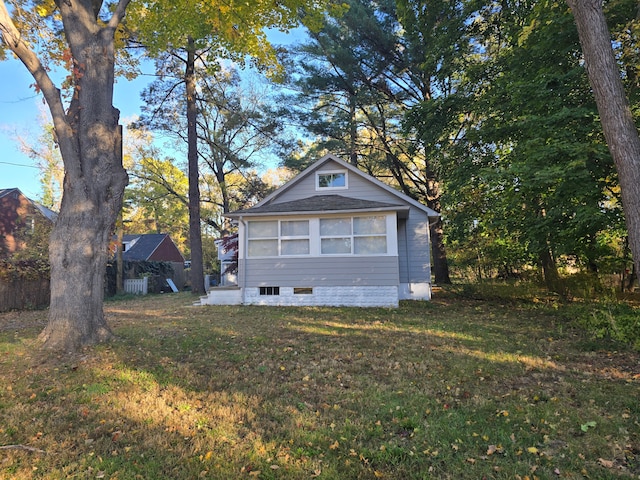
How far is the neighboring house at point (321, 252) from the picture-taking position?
1238cm

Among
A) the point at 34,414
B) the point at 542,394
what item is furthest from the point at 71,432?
the point at 542,394

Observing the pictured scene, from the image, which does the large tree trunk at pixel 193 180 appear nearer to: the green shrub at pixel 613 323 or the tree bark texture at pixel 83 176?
the tree bark texture at pixel 83 176

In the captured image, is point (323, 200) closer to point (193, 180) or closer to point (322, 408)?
point (193, 180)

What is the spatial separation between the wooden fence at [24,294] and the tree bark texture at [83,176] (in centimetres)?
815

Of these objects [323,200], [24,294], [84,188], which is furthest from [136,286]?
[84,188]

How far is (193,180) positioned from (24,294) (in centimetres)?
777

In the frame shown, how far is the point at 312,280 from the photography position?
12.8 m

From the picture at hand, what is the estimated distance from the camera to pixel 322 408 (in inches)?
153

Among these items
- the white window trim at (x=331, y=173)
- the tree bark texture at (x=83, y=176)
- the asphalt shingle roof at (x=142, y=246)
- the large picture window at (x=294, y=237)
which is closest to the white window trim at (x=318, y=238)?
the large picture window at (x=294, y=237)

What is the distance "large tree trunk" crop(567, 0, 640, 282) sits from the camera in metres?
4.59

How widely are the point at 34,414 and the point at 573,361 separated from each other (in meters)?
6.87

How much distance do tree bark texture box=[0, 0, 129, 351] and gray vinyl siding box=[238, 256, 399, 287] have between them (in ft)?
22.7

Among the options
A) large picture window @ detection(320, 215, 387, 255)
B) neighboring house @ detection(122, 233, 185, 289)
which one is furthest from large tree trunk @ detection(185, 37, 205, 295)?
neighboring house @ detection(122, 233, 185, 289)

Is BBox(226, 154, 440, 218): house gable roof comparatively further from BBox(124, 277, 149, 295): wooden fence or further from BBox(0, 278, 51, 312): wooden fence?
BBox(124, 277, 149, 295): wooden fence
